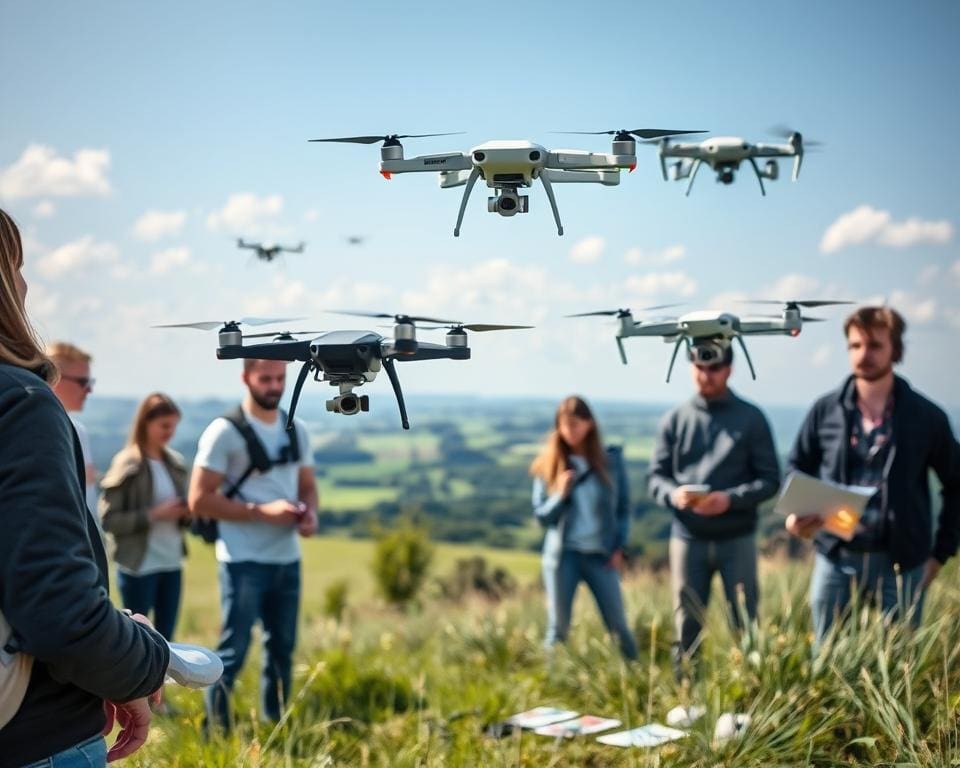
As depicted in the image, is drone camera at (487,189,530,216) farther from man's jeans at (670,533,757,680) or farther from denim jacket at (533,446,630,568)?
denim jacket at (533,446,630,568)

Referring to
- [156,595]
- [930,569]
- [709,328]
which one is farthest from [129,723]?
[156,595]

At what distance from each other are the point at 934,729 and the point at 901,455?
4.94 ft

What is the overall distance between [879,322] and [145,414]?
4.60 metres

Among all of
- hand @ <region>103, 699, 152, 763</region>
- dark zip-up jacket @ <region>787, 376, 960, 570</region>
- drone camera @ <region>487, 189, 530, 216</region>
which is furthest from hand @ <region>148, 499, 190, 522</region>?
drone camera @ <region>487, 189, 530, 216</region>

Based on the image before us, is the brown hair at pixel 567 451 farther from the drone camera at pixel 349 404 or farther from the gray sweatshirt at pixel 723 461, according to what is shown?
the drone camera at pixel 349 404

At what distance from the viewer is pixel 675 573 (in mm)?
5879

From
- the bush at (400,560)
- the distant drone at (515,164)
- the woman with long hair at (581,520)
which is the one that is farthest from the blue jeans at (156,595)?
the bush at (400,560)

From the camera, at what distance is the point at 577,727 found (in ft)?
15.2

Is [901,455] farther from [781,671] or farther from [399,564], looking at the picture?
[399,564]

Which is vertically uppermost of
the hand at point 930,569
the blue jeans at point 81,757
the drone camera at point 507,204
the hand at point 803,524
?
Answer: the drone camera at point 507,204

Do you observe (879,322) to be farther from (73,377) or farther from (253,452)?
(73,377)

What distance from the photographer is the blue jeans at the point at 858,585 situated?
489 centimetres

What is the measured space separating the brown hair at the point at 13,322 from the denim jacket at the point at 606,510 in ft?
16.0

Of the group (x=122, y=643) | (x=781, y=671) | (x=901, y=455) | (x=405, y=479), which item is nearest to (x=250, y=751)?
(x=122, y=643)
